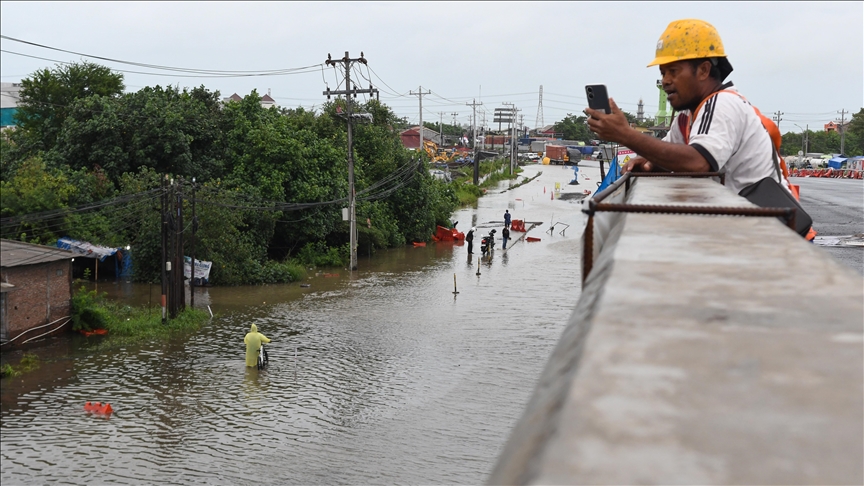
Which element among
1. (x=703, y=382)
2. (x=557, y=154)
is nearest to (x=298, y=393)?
(x=703, y=382)

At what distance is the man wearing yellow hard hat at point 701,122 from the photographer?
3.46 metres

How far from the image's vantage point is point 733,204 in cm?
254

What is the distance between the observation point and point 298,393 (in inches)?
774

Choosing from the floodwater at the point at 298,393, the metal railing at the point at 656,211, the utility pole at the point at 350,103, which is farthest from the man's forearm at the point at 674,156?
the utility pole at the point at 350,103

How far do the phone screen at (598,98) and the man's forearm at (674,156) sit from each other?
0.18 m

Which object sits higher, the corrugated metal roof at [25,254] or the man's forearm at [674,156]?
the man's forearm at [674,156]

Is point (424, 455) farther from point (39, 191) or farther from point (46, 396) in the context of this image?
point (39, 191)

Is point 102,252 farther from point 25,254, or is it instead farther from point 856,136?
point 856,136

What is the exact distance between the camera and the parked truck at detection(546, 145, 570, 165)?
119 m

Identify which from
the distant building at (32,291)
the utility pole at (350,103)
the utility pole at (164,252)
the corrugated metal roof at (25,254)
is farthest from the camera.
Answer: the utility pole at (350,103)

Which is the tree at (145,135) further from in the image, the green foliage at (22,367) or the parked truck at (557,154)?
the parked truck at (557,154)

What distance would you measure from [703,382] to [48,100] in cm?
3208

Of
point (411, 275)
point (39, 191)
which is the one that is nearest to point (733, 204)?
point (39, 191)

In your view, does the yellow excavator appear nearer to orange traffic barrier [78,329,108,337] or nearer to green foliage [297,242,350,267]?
green foliage [297,242,350,267]
